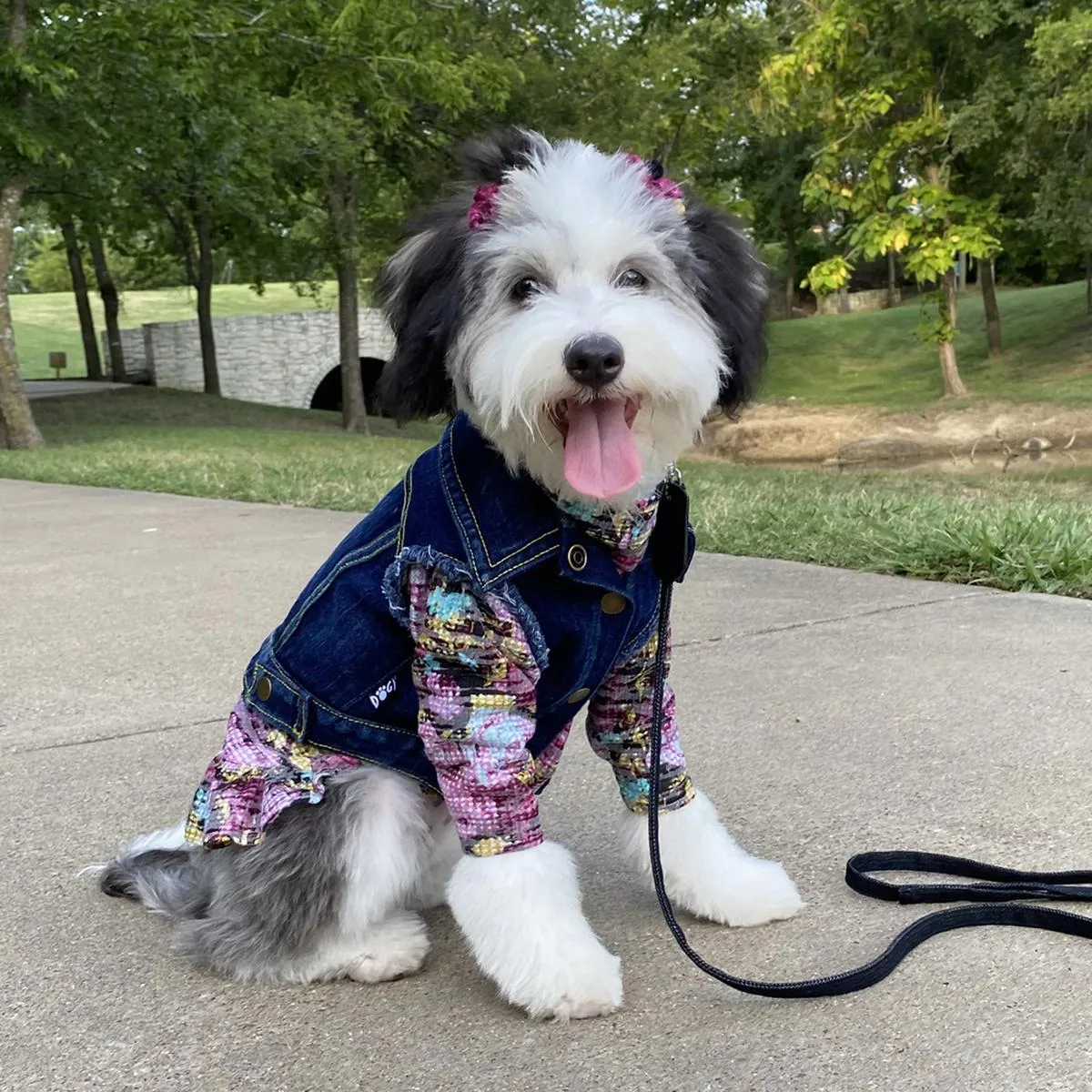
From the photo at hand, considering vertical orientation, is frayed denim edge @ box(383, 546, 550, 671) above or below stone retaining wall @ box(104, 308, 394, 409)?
above

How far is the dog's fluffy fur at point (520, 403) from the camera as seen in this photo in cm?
210

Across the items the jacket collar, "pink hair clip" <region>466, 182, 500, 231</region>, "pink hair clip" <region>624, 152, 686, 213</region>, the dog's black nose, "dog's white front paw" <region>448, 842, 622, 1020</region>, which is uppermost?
"pink hair clip" <region>624, 152, 686, 213</region>

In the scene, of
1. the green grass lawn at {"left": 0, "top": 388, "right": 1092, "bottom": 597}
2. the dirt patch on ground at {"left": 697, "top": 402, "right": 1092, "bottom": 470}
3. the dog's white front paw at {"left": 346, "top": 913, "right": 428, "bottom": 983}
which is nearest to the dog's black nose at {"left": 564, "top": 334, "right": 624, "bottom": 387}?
the dog's white front paw at {"left": 346, "top": 913, "right": 428, "bottom": 983}

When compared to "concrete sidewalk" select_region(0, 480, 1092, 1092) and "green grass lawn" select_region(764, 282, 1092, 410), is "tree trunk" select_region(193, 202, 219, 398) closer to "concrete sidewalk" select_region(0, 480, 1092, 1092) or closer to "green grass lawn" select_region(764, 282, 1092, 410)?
"green grass lawn" select_region(764, 282, 1092, 410)

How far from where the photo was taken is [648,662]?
246 cm

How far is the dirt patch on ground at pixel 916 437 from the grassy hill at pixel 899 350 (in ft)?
3.94

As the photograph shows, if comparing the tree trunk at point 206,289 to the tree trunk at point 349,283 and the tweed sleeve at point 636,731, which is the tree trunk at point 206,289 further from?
the tweed sleeve at point 636,731

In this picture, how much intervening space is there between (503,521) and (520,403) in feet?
0.79

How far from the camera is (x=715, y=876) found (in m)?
2.48

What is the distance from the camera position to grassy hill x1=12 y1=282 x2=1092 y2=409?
2748cm

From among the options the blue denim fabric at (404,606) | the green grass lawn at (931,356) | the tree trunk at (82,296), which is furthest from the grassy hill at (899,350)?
the blue denim fabric at (404,606)

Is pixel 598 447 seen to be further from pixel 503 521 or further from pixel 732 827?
pixel 732 827

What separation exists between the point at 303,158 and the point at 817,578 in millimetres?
17899

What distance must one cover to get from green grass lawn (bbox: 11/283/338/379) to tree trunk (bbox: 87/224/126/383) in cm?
1061
